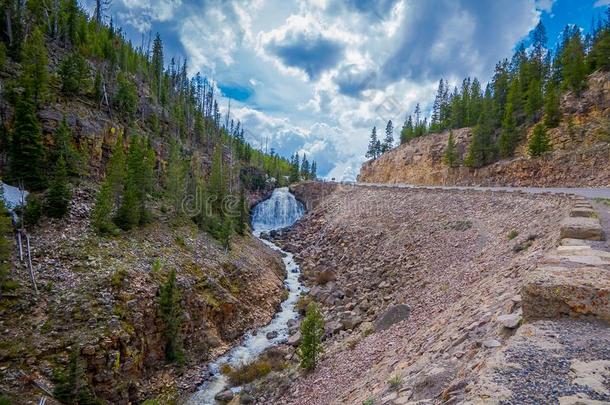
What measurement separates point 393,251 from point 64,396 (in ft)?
72.8

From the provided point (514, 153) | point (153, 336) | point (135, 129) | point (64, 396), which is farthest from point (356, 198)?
point (64, 396)

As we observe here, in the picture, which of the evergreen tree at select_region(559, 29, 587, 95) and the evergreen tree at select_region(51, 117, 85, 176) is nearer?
the evergreen tree at select_region(51, 117, 85, 176)

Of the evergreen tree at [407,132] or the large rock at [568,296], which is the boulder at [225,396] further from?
the evergreen tree at [407,132]

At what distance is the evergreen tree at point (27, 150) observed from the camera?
22453mm

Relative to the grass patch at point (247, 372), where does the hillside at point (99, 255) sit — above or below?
above

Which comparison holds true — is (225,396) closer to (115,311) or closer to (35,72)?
(115,311)

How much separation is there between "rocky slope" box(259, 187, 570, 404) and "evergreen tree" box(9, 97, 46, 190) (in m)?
22.1

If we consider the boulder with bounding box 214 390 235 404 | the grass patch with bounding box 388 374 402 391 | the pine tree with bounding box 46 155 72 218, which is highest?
the pine tree with bounding box 46 155 72 218

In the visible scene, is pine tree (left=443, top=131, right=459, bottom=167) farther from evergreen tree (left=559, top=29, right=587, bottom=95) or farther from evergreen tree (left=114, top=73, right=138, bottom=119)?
evergreen tree (left=114, top=73, right=138, bottom=119)

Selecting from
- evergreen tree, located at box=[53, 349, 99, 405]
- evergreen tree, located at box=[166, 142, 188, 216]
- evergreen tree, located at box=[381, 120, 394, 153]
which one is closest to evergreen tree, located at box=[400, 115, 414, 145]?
evergreen tree, located at box=[381, 120, 394, 153]

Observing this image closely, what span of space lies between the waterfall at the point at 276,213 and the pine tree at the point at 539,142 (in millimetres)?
37648

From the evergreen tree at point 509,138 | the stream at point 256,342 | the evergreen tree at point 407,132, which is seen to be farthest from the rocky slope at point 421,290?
the evergreen tree at point 407,132

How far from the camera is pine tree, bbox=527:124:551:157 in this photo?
39.5m

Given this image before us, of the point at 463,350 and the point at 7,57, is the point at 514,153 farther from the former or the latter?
the point at 7,57
